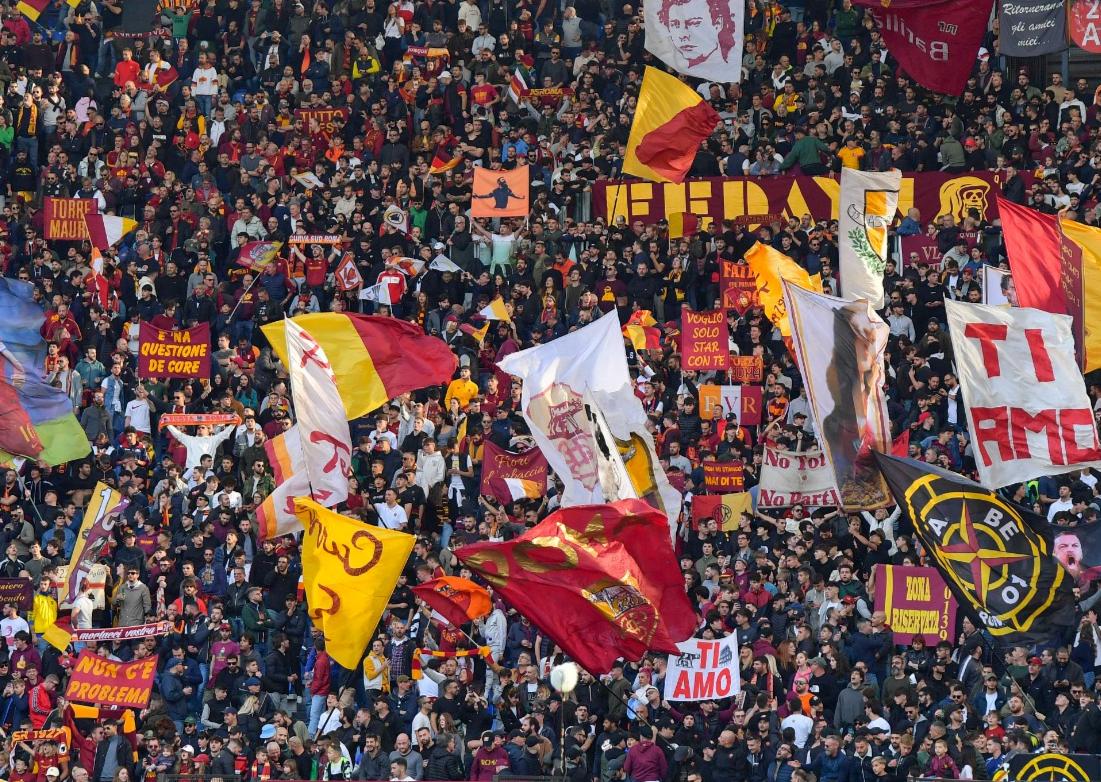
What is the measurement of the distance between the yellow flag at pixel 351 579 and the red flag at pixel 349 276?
9826 mm

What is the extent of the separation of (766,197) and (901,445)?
8.52 metres

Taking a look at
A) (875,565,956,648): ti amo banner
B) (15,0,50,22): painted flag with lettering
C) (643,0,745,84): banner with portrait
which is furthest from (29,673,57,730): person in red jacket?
(15,0,50,22): painted flag with lettering

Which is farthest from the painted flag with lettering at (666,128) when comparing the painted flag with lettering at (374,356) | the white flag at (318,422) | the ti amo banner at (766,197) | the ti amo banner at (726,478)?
the white flag at (318,422)

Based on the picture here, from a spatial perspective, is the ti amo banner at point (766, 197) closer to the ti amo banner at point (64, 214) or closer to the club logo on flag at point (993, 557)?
the ti amo banner at point (64, 214)

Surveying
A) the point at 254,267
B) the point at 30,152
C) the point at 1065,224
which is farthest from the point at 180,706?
the point at 30,152

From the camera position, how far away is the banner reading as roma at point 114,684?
88.4ft

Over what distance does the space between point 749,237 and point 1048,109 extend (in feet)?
15.4

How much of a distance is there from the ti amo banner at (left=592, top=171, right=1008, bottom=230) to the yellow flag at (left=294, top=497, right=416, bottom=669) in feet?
37.4

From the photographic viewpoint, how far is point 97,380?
32.8 metres

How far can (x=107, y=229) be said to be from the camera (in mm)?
35906

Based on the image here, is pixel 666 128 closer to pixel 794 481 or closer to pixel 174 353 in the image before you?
pixel 174 353

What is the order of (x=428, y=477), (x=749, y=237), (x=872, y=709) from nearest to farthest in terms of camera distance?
(x=872, y=709) → (x=428, y=477) → (x=749, y=237)

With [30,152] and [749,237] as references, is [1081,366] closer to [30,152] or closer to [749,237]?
[749,237]

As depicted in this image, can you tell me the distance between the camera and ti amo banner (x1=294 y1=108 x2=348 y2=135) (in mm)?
37219
